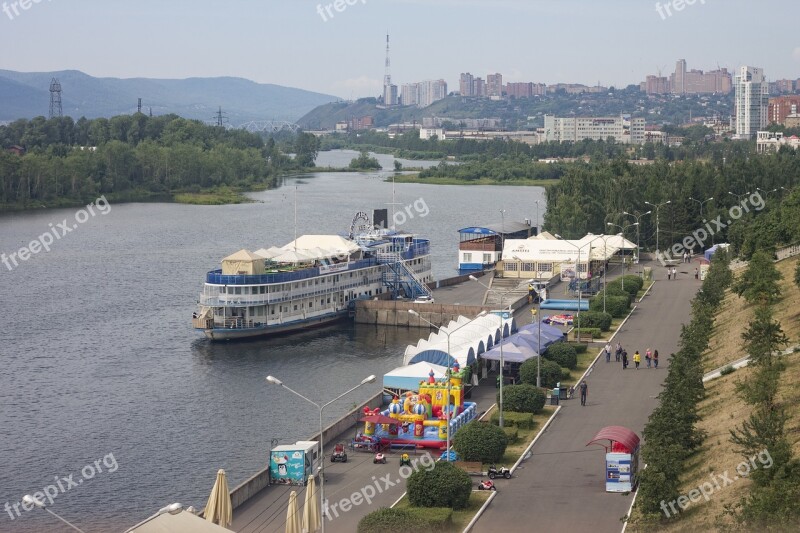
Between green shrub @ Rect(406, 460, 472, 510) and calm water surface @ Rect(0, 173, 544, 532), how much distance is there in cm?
811

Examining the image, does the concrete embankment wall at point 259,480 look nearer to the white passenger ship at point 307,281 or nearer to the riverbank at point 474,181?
the white passenger ship at point 307,281

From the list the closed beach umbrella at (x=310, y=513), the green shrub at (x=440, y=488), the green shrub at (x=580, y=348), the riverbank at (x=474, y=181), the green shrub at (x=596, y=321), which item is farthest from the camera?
the riverbank at (x=474, y=181)

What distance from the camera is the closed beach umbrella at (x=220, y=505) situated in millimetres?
26438

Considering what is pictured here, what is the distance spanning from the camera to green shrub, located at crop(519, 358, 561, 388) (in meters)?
41.2

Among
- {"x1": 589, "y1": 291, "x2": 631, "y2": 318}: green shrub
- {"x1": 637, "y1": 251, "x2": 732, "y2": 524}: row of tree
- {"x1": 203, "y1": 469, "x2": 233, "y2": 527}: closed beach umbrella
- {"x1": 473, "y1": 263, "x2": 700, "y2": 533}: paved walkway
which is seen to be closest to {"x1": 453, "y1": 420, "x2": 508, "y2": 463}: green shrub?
{"x1": 473, "y1": 263, "x2": 700, "y2": 533}: paved walkway

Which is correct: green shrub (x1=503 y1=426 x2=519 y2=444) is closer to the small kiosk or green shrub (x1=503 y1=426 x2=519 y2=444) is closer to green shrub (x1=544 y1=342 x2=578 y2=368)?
the small kiosk

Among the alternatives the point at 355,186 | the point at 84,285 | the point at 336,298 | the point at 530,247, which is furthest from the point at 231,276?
the point at 355,186

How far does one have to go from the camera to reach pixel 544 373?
4122 cm

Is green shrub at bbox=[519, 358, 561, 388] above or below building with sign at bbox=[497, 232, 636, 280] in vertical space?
below

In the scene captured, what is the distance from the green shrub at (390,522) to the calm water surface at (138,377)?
8.68 metres

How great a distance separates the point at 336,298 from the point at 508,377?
70.4 feet

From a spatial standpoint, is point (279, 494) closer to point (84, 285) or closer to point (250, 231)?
point (84, 285)

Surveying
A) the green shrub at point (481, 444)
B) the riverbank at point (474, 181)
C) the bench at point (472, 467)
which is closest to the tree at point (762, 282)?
the green shrub at point (481, 444)

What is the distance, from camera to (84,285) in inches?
2837
